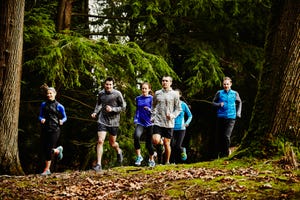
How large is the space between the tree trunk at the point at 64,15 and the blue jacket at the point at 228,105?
5581 mm

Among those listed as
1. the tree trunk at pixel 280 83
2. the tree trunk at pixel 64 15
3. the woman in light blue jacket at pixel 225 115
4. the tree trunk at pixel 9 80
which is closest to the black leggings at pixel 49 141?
the tree trunk at pixel 9 80

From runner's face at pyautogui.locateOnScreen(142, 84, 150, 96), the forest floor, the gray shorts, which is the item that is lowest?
the forest floor

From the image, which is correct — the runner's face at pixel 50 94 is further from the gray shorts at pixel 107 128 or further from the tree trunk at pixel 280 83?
the tree trunk at pixel 280 83

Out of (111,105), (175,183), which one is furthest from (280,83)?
(111,105)

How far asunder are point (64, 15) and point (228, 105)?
6159mm

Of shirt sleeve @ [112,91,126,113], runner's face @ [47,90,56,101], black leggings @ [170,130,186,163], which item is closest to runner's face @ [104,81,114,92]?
shirt sleeve @ [112,91,126,113]

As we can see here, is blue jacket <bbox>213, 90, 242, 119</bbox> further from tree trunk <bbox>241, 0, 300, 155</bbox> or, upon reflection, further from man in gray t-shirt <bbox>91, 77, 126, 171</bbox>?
tree trunk <bbox>241, 0, 300, 155</bbox>

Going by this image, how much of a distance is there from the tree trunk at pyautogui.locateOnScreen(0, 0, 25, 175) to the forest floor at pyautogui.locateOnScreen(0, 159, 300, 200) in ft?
3.72

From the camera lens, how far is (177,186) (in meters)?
5.71

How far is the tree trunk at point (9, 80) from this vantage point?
8.91 metres

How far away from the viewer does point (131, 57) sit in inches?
448

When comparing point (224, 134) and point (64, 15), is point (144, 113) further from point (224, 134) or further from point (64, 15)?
point (64, 15)

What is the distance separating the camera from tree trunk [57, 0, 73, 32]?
508 inches

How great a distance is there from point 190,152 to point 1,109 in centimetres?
1036
